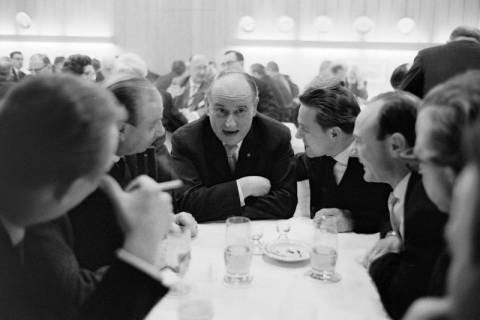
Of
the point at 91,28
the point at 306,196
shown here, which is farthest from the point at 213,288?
the point at 91,28

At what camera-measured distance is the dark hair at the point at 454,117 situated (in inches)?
31.6

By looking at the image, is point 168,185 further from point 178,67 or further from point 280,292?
point 178,67

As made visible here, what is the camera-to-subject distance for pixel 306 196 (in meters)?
2.52

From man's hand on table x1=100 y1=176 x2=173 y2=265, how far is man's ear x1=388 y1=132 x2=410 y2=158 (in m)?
0.80

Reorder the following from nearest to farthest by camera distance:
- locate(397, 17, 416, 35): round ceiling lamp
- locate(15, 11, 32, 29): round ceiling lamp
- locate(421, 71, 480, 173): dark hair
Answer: locate(421, 71, 480, 173): dark hair → locate(397, 17, 416, 35): round ceiling lamp → locate(15, 11, 32, 29): round ceiling lamp

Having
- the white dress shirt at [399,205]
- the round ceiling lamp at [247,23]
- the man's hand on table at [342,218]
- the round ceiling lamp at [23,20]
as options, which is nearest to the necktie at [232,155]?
the man's hand on table at [342,218]

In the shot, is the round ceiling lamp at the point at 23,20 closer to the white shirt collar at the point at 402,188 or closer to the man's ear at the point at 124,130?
the man's ear at the point at 124,130

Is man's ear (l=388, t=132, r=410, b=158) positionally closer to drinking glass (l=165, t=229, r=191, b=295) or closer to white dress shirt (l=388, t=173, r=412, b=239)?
white dress shirt (l=388, t=173, r=412, b=239)

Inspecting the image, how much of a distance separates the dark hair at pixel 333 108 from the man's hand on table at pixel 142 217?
1.28 m

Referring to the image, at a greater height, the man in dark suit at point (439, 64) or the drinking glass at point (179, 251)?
the man in dark suit at point (439, 64)

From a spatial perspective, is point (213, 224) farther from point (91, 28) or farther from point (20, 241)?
point (91, 28)

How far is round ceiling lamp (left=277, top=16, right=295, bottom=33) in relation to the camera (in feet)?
34.0

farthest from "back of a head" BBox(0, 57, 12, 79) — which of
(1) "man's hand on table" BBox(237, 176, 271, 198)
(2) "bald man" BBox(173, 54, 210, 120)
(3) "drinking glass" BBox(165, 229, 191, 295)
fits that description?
(3) "drinking glass" BBox(165, 229, 191, 295)

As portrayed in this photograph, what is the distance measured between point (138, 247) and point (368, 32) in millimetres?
10123
